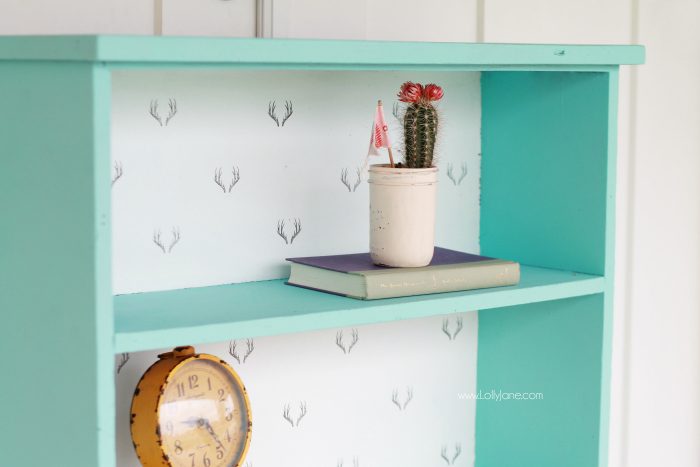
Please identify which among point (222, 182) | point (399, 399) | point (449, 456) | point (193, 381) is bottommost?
point (449, 456)

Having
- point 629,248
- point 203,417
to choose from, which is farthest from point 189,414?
point 629,248

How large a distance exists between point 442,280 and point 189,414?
0.35 m

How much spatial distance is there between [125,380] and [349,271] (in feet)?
1.06

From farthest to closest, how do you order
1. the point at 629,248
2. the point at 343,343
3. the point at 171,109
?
the point at 629,248 → the point at 343,343 → the point at 171,109

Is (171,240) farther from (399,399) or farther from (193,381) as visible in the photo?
(399,399)

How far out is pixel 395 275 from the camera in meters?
1.33

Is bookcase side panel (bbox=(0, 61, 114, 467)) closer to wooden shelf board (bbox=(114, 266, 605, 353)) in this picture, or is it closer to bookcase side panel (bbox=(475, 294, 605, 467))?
wooden shelf board (bbox=(114, 266, 605, 353))

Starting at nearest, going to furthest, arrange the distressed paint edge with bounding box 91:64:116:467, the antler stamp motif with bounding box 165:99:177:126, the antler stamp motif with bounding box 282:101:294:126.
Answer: the distressed paint edge with bounding box 91:64:116:467, the antler stamp motif with bounding box 165:99:177:126, the antler stamp motif with bounding box 282:101:294:126

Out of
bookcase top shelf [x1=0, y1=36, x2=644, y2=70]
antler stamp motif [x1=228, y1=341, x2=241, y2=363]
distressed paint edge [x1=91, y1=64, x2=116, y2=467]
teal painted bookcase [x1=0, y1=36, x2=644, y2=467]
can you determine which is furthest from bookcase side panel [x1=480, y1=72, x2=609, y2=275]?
distressed paint edge [x1=91, y1=64, x2=116, y2=467]

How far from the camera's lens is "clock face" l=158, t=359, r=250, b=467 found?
127 centimetres

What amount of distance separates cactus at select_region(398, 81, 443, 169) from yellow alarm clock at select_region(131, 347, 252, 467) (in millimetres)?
353

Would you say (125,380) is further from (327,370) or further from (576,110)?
(576,110)

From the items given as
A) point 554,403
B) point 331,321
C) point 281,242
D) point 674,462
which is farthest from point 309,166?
point 674,462

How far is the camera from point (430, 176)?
136 centimetres
